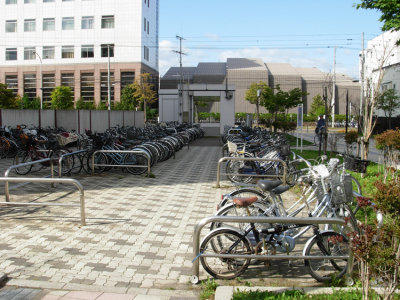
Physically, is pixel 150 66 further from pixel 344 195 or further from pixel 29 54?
pixel 344 195

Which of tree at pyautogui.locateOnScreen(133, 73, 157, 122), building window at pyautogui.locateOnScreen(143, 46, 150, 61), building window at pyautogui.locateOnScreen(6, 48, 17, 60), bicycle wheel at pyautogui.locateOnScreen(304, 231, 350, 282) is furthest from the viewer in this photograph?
building window at pyautogui.locateOnScreen(6, 48, 17, 60)

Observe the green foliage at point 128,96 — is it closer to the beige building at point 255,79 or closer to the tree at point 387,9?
the beige building at point 255,79

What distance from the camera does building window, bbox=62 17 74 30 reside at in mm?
54219

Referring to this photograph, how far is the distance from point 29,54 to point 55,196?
5364 centimetres

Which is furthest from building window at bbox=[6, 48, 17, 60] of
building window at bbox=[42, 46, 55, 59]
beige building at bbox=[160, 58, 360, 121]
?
beige building at bbox=[160, 58, 360, 121]

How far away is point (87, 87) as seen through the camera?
5597 cm

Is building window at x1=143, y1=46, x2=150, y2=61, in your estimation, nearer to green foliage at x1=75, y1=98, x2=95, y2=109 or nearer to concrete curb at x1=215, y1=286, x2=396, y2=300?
green foliage at x1=75, y1=98, x2=95, y2=109

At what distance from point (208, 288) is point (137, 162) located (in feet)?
23.2

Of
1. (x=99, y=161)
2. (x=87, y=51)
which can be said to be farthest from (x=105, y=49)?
(x=99, y=161)

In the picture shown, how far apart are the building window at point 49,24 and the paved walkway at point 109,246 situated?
5122 cm

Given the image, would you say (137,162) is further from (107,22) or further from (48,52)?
(48,52)

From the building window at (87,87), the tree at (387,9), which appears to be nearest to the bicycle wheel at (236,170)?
the tree at (387,9)

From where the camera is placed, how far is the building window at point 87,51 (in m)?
54.5

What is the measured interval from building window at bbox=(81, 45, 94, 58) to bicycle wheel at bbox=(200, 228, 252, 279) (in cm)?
5408
